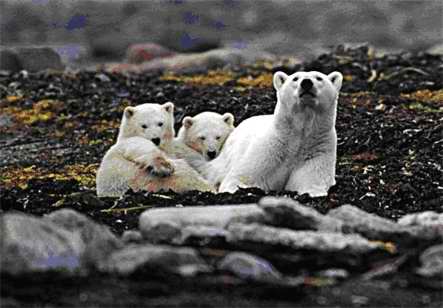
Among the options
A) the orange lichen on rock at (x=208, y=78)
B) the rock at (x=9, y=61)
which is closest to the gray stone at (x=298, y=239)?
the orange lichen on rock at (x=208, y=78)

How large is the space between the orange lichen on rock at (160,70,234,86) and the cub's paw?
848cm

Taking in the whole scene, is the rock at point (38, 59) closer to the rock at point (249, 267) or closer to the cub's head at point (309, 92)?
the cub's head at point (309, 92)

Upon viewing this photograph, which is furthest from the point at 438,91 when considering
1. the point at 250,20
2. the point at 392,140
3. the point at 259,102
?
the point at 250,20

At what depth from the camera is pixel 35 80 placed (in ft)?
67.5

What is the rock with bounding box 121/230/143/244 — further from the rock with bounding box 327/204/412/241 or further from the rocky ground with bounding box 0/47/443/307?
the rock with bounding box 327/204/412/241

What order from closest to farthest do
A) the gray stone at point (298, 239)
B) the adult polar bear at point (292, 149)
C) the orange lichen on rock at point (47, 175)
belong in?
the gray stone at point (298, 239), the adult polar bear at point (292, 149), the orange lichen on rock at point (47, 175)

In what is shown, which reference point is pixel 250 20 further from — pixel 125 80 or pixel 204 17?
pixel 125 80

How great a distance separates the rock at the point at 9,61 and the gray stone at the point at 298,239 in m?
19.4

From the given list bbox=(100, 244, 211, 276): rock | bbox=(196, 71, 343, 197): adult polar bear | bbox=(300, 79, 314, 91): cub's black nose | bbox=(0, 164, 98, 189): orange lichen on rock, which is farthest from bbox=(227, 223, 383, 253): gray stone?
bbox=(0, 164, 98, 189): orange lichen on rock

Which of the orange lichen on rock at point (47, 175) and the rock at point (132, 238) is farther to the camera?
the orange lichen on rock at point (47, 175)

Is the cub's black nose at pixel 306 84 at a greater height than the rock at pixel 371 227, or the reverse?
the cub's black nose at pixel 306 84

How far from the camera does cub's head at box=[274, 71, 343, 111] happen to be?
10.6m

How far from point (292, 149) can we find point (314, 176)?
12.3 inches

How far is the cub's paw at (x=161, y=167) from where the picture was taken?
1122 cm
